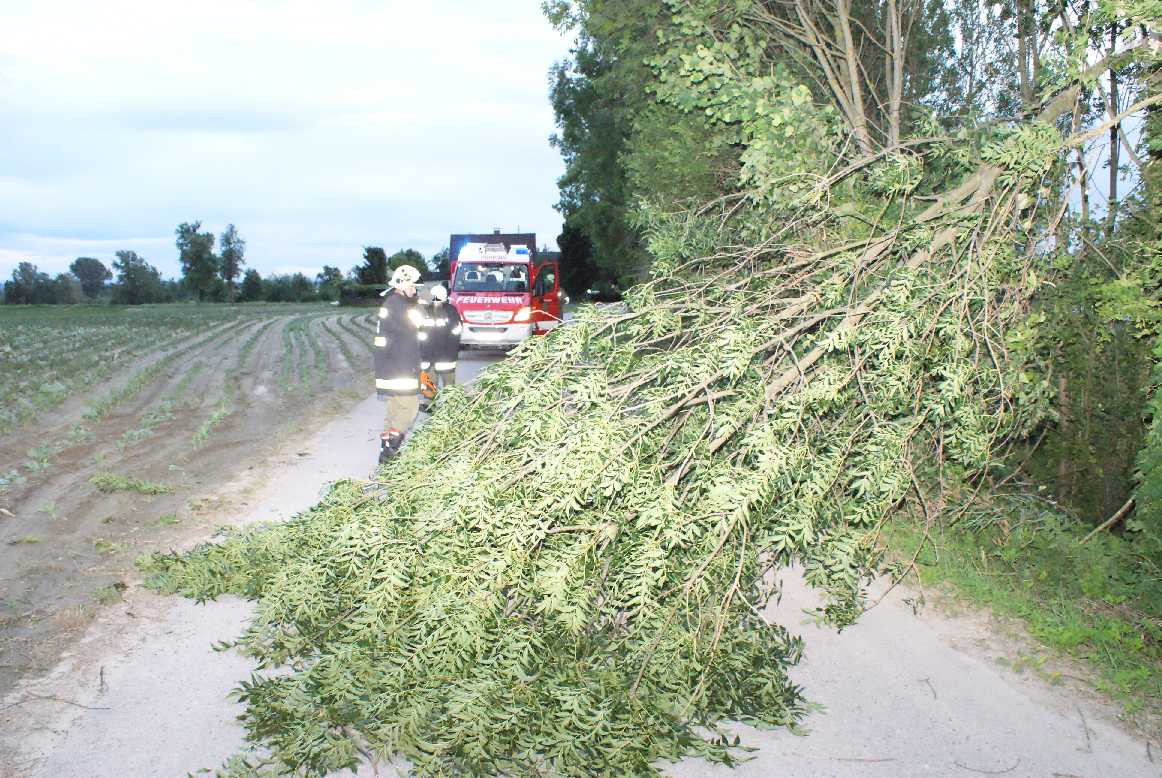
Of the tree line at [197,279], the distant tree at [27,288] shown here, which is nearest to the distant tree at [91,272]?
the tree line at [197,279]

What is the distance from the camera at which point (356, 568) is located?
13.1ft

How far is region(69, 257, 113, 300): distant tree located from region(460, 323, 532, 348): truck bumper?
13923 cm

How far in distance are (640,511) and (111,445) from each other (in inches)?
349

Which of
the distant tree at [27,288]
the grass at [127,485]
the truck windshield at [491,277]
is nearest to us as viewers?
the grass at [127,485]

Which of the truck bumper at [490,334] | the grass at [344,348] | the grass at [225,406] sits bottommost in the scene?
the grass at [225,406]

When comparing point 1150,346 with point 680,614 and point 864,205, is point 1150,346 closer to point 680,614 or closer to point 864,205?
point 864,205

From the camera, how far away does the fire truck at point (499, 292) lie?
20.3 m

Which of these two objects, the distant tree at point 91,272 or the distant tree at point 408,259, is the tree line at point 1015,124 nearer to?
the distant tree at point 408,259

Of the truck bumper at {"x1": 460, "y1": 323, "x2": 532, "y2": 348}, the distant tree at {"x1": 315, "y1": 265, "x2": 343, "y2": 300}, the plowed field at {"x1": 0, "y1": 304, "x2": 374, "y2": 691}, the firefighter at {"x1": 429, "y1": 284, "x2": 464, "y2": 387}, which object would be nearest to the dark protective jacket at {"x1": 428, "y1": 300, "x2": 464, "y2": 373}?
the firefighter at {"x1": 429, "y1": 284, "x2": 464, "y2": 387}

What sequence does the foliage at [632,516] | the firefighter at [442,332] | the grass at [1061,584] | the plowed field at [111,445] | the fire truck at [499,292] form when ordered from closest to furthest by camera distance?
the foliage at [632,516], the grass at [1061,584], the plowed field at [111,445], the firefighter at [442,332], the fire truck at [499,292]

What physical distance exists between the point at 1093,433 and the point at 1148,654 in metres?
1.98

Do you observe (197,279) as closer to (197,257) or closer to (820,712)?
(197,257)

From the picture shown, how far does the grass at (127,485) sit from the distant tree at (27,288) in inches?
4279

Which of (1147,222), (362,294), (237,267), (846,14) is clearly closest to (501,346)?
(846,14)
